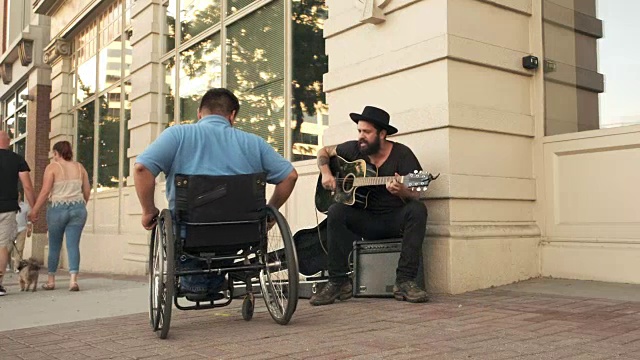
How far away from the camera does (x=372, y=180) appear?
16.6ft

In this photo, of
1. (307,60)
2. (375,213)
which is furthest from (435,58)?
(307,60)

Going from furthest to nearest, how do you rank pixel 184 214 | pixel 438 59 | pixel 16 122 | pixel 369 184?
pixel 16 122 < pixel 438 59 < pixel 369 184 < pixel 184 214

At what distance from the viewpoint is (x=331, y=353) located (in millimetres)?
3326

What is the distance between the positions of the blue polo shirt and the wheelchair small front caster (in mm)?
777

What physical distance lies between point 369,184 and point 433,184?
669mm

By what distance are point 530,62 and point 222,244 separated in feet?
11.2

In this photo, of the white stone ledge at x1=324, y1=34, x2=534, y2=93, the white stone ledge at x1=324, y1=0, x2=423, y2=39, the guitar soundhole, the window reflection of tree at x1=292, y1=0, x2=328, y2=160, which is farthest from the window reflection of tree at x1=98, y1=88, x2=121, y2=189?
the guitar soundhole

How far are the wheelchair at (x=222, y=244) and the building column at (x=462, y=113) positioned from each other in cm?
167

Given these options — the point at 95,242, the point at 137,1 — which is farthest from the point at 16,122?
the point at 137,1

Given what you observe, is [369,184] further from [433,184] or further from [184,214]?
[184,214]

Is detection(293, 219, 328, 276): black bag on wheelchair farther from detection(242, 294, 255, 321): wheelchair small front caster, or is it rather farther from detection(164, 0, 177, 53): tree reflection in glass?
detection(164, 0, 177, 53): tree reflection in glass

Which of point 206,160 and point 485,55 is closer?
point 206,160

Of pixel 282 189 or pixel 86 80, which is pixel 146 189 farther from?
pixel 86 80

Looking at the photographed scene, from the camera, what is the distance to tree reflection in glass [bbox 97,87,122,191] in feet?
41.7
